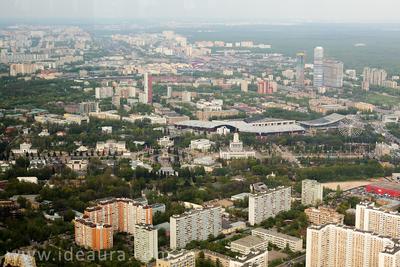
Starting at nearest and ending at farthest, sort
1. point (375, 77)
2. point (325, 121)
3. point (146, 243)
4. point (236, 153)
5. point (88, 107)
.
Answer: point (146, 243)
point (236, 153)
point (325, 121)
point (88, 107)
point (375, 77)

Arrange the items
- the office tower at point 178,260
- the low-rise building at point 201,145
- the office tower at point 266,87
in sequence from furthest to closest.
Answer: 1. the office tower at point 266,87
2. the low-rise building at point 201,145
3. the office tower at point 178,260

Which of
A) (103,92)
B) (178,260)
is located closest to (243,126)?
(103,92)

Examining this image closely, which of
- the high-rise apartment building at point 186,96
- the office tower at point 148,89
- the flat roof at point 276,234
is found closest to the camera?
the flat roof at point 276,234

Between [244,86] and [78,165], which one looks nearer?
[78,165]

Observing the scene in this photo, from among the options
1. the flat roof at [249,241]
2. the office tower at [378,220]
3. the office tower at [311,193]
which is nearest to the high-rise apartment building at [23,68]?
the office tower at [311,193]

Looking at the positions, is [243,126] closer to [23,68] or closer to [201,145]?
[201,145]

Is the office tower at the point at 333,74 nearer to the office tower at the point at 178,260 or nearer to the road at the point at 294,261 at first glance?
the road at the point at 294,261

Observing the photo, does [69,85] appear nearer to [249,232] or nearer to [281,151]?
[281,151]

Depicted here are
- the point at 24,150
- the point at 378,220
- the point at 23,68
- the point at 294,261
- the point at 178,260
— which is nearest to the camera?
the point at 178,260
